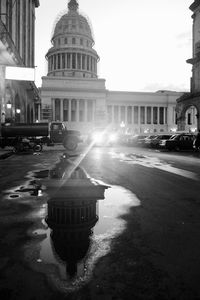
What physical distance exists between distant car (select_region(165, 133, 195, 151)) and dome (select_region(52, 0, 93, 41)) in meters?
87.6

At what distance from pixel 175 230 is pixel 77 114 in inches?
3578

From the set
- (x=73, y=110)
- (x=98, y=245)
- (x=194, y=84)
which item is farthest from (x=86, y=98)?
(x=98, y=245)

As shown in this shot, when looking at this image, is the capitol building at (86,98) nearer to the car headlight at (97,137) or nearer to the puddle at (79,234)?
the car headlight at (97,137)

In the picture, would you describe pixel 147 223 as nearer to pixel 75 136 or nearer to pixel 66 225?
pixel 66 225

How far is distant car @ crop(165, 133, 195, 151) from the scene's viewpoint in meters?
26.9

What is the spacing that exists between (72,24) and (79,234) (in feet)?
369

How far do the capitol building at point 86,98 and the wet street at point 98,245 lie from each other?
78.4m

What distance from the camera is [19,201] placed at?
18.8 feet

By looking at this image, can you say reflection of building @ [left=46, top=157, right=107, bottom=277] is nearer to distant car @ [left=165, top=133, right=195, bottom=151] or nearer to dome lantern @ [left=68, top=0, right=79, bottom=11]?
distant car @ [left=165, top=133, right=195, bottom=151]

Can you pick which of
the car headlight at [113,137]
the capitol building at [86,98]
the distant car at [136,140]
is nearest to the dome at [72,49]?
the capitol building at [86,98]

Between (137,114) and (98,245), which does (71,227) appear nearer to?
(98,245)

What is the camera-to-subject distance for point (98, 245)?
133 inches

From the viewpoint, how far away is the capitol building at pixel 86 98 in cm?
8931

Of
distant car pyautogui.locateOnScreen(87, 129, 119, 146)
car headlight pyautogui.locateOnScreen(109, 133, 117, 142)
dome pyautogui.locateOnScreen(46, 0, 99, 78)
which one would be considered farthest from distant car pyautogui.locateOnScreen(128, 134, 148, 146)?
dome pyautogui.locateOnScreen(46, 0, 99, 78)
